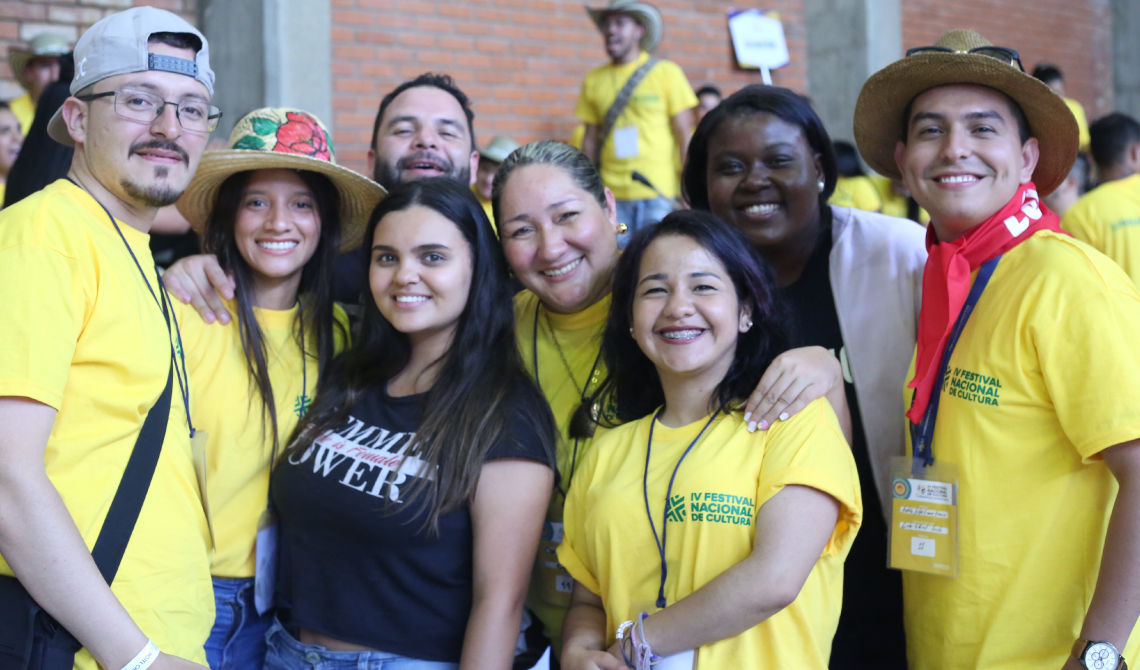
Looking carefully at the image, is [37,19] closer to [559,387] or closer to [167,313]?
[167,313]

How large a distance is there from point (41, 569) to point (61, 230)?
61cm

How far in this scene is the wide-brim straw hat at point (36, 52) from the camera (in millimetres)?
Answer: 4812

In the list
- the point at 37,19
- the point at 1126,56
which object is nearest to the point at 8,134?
the point at 37,19

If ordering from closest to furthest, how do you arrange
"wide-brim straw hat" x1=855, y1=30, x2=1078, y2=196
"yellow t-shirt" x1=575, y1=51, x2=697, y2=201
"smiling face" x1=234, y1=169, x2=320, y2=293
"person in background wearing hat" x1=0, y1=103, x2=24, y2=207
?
"wide-brim straw hat" x1=855, y1=30, x2=1078, y2=196
"smiling face" x1=234, y1=169, x2=320, y2=293
"person in background wearing hat" x1=0, y1=103, x2=24, y2=207
"yellow t-shirt" x1=575, y1=51, x2=697, y2=201

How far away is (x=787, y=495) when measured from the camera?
170 cm

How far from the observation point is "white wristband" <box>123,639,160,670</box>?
161 cm

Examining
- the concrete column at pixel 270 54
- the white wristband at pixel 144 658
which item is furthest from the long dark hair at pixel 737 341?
the concrete column at pixel 270 54

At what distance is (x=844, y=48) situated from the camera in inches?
287

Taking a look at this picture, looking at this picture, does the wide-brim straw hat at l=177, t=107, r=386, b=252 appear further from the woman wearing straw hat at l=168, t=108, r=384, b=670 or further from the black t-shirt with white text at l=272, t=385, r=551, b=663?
the black t-shirt with white text at l=272, t=385, r=551, b=663

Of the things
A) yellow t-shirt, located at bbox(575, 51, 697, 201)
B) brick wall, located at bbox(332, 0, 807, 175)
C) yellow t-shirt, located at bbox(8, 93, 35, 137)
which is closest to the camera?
yellow t-shirt, located at bbox(8, 93, 35, 137)

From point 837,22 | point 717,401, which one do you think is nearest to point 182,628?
point 717,401

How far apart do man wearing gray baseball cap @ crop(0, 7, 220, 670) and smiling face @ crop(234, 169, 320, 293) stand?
15.8 inches

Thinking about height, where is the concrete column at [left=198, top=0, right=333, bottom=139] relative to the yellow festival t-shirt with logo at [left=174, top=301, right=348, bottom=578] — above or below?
above

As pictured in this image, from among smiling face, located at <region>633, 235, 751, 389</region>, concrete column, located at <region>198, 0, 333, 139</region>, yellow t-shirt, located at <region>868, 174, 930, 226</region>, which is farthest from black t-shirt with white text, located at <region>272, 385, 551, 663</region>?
yellow t-shirt, located at <region>868, 174, 930, 226</region>
